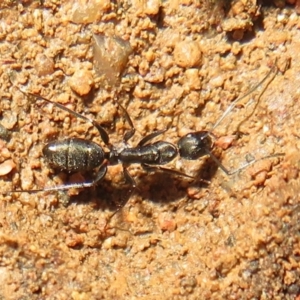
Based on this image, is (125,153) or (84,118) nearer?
(84,118)

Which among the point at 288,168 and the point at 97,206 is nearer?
the point at 288,168

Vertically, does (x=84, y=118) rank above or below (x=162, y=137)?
above

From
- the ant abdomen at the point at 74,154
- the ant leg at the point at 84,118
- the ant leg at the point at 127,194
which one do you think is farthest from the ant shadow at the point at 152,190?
the ant leg at the point at 84,118

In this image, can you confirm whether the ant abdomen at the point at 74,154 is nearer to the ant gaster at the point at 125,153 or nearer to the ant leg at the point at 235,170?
the ant gaster at the point at 125,153

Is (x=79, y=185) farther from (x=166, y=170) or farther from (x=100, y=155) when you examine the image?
(x=166, y=170)

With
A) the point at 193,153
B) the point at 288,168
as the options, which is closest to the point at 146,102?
the point at 193,153

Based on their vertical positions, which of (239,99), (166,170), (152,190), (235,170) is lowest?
(152,190)

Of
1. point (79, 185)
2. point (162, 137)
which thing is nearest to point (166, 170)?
point (162, 137)

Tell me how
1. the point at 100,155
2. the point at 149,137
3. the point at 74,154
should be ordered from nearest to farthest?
the point at 74,154 → the point at 100,155 → the point at 149,137

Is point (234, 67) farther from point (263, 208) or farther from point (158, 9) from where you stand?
point (263, 208)
